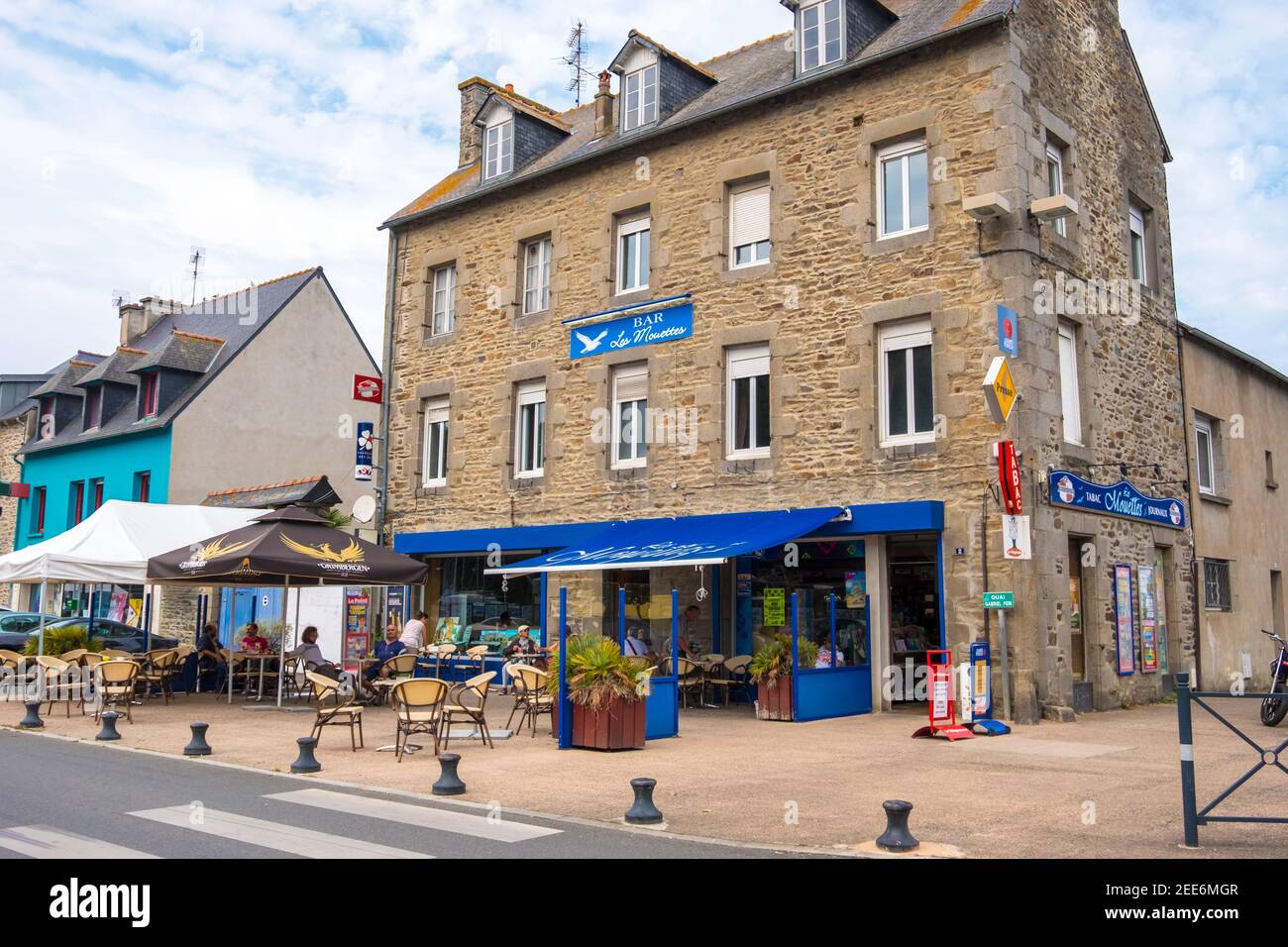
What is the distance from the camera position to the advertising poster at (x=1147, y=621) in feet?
48.7

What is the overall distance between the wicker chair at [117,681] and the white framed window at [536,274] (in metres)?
8.31

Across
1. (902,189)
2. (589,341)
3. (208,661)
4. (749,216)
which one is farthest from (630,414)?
(208,661)

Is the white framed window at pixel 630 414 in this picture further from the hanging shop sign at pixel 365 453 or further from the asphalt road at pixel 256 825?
the asphalt road at pixel 256 825

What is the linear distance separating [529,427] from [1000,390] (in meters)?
8.12

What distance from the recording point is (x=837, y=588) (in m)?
14.5

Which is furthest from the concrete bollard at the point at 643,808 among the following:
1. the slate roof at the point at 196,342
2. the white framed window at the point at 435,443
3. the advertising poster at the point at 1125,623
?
the slate roof at the point at 196,342

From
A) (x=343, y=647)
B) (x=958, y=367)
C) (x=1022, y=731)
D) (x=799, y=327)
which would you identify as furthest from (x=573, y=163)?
(x=1022, y=731)

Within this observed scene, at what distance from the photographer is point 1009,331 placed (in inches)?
504

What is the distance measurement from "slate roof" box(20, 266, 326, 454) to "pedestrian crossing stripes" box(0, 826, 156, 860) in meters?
20.1

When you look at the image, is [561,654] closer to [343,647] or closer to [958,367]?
[958,367]

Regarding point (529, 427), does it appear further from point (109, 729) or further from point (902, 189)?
point (109, 729)

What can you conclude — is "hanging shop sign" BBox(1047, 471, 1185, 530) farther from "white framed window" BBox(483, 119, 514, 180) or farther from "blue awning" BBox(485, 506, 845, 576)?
"white framed window" BBox(483, 119, 514, 180)

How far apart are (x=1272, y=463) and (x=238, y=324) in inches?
897
